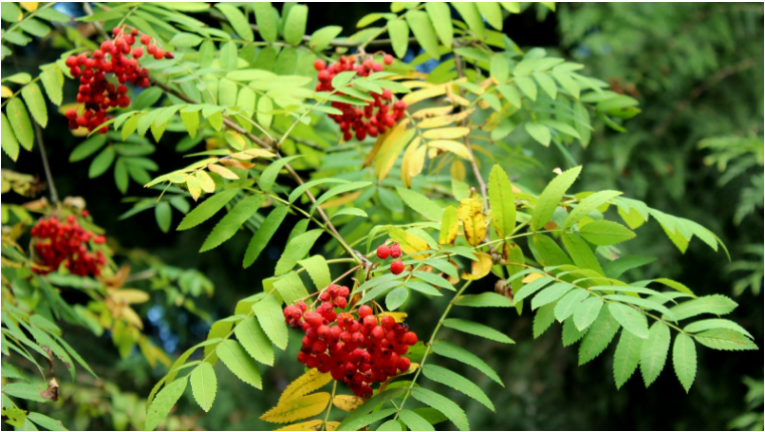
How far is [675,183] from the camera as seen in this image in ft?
11.3

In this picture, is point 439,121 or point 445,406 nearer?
point 445,406

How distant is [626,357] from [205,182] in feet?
2.76

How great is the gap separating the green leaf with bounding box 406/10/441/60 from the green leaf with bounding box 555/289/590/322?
911 mm

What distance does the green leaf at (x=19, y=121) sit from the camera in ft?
4.79

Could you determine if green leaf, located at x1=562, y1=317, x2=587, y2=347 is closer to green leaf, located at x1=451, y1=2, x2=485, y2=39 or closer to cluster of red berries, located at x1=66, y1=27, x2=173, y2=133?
green leaf, located at x1=451, y1=2, x2=485, y2=39

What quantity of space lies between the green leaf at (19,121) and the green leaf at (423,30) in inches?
40.9

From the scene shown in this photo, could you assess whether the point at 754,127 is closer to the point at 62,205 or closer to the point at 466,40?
the point at 466,40

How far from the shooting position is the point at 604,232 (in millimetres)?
1084

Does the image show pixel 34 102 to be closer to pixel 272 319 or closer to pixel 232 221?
pixel 232 221

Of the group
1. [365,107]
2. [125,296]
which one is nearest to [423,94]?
[365,107]

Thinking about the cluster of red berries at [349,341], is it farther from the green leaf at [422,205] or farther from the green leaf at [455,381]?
the green leaf at [422,205]

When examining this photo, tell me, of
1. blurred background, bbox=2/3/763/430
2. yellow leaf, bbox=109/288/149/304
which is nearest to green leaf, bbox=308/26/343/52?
yellow leaf, bbox=109/288/149/304

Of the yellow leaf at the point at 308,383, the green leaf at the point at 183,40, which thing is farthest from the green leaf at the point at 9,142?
the yellow leaf at the point at 308,383

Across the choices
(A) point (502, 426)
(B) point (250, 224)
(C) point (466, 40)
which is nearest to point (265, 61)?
(B) point (250, 224)
